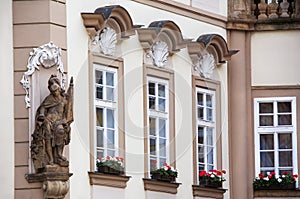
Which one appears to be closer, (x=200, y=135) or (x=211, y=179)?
(x=211, y=179)

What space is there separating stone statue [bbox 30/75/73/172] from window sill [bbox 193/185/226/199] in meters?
4.98

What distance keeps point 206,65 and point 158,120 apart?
1985 millimetres

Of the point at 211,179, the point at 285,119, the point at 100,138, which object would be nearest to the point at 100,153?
the point at 100,138

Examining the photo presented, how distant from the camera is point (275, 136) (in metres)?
35.8

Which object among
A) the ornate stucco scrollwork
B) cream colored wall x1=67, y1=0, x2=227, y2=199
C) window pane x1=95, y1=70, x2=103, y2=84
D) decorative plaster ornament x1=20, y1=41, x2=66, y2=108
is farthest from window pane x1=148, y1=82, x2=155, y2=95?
the ornate stucco scrollwork

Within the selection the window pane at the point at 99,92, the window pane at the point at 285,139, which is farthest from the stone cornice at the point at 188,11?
the window pane at the point at 285,139

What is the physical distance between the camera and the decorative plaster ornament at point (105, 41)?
3177cm

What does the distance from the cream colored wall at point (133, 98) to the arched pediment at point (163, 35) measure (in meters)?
0.13

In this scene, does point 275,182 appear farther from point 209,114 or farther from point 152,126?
point 152,126

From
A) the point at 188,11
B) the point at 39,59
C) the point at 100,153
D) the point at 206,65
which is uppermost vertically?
the point at 188,11

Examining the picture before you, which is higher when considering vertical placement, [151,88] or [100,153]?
[151,88]

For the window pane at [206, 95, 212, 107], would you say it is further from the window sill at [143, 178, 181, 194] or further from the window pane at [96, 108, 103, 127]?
the window pane at [96, 108, 103, 127]

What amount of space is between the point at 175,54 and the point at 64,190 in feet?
16.9

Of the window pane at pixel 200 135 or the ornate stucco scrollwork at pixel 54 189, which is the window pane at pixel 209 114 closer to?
the window pane at pixel 200 135
